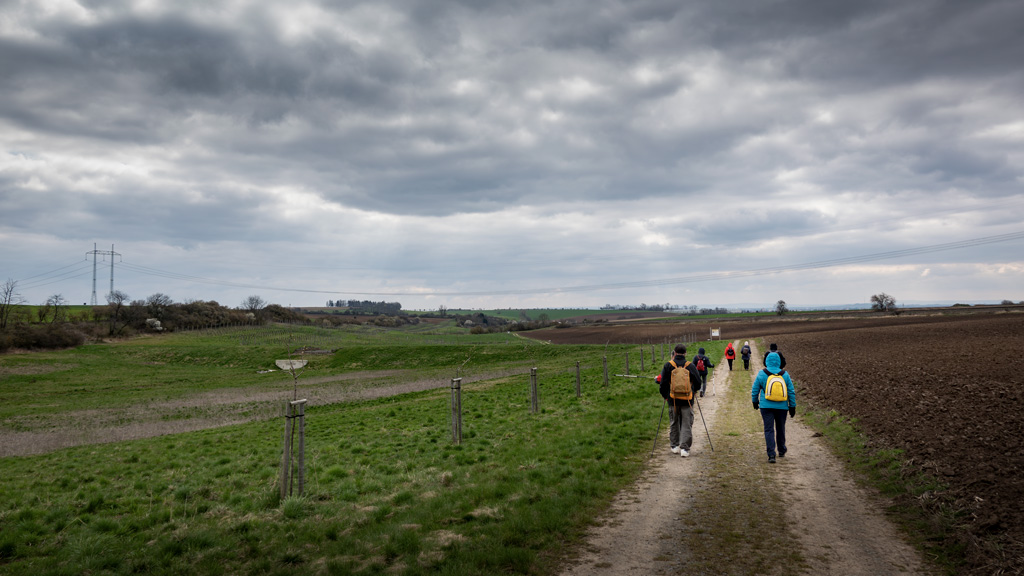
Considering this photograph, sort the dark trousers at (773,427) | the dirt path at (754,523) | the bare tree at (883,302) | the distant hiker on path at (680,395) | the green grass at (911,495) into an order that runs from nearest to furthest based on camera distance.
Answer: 1. the dirt path at (754,523)
2. the green grass at (911,495)
3. the dark trousers at (773,427)
4. the distant hiker on path at (680,395)
5. the bare tree at (883,302)

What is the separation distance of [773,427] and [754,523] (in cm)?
450

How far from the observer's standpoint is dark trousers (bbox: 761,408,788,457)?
11.6 metres

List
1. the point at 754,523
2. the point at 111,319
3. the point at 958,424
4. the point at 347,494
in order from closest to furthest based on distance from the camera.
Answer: the point at 754,523 < the point at 347,494 < the point at 958,424 < the point at 111,319

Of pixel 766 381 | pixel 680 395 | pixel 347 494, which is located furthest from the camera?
pixel 680 395

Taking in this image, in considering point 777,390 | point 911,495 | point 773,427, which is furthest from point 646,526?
point 777,390

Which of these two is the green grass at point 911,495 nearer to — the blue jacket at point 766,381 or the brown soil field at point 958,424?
the brown soil field at point 958,424

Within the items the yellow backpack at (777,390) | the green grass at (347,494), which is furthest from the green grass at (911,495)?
the green grass at (347,494)

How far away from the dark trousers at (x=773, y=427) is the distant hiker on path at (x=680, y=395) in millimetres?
1596

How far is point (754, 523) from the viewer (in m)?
7.94

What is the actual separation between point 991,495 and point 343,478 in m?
12.1

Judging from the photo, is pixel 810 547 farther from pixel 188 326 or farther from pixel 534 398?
pixel 188 326

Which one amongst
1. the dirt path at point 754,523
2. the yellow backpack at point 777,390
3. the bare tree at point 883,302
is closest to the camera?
the dirt path at point 754,523

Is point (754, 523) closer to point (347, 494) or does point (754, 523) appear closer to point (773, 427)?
point (773, 427)

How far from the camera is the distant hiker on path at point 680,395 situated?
12.5m
